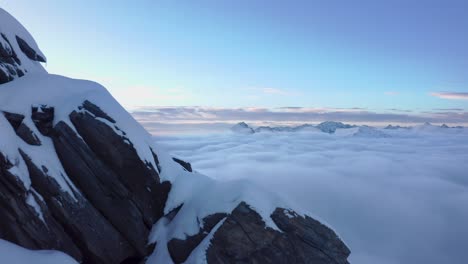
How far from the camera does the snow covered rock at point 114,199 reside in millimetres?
15398

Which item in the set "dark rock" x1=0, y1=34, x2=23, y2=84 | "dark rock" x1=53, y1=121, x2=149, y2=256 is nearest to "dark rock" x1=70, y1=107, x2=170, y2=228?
"dark rock" x1=53, y1=121, x2=149, y2=256

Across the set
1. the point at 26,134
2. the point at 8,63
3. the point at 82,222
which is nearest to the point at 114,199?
the point at 82,222

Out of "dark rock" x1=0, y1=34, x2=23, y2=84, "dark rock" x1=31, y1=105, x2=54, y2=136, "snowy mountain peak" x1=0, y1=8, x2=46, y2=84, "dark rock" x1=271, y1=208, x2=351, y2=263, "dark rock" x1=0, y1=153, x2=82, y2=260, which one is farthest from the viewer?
"snowy mountain peak" x1=0, y1=8, x2=46, y2=84

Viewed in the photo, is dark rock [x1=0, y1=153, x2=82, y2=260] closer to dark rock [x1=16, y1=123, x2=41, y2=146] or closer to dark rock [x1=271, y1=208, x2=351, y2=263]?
dark rock [x1=16, y1=123, x2=41, y2=146]

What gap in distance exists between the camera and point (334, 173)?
139625 millimetres

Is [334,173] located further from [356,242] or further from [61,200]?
[61,200]

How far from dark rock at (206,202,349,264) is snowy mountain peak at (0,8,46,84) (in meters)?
15.8

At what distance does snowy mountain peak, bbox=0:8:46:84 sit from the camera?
768 inches

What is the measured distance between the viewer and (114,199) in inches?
698

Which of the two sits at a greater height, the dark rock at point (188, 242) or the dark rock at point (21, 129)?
the dark rock at point (21, 129)

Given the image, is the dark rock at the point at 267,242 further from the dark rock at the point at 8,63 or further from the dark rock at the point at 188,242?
the dark rock at the point at 8,63

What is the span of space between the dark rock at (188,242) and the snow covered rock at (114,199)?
56mm

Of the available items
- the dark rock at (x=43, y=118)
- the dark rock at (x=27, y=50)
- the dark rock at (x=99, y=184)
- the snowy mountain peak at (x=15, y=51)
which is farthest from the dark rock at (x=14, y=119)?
the dark rock at (x=27, y=50)

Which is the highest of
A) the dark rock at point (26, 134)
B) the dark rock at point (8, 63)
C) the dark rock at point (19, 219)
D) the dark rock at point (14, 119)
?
the dark rock at point (8, 63)
